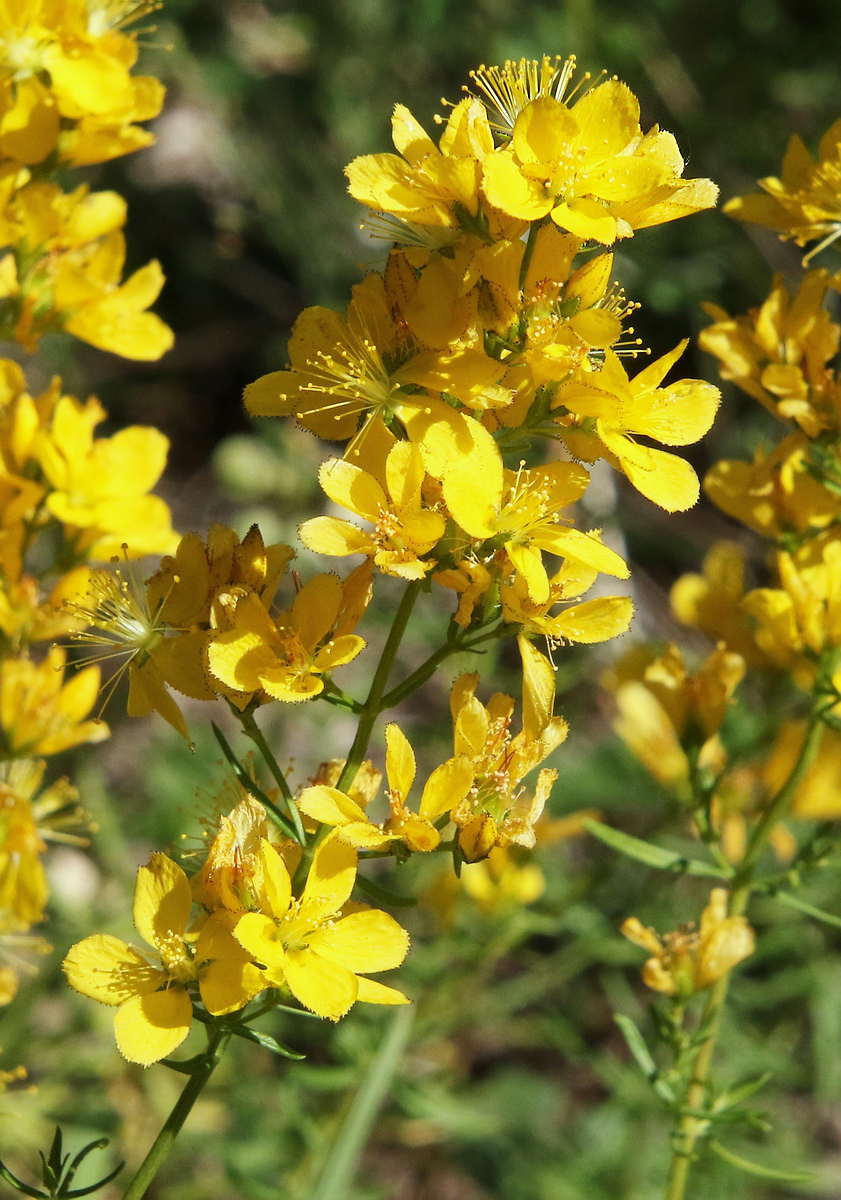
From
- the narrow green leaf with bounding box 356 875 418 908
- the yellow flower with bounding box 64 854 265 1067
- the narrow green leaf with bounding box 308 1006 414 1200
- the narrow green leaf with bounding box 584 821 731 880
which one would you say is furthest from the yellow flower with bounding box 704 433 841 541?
the narrow green leaf with bounding box 308 1006 414 1200

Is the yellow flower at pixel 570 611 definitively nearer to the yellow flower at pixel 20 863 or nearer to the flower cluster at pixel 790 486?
the flower cluster at pixel 790 486

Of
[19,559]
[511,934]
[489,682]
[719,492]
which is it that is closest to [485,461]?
[19,559]

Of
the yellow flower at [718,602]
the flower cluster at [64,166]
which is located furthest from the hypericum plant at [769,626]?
the flower cluster at [64,166]

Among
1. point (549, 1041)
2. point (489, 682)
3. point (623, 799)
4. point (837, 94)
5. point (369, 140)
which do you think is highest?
point (837, 94)

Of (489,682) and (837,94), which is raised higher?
(837,94)

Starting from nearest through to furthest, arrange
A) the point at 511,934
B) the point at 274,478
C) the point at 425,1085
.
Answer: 1. the point at 511,934
2. the point at 425,1085
3. the point at 274,478

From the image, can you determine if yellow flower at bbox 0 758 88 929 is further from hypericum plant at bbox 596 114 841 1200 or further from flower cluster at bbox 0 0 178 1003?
hypericum plant at bbox 596 114 841 1200

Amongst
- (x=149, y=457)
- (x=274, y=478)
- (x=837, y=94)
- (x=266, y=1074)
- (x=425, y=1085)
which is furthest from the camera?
(x=837, y=94)

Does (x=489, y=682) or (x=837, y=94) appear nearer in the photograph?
(x=489, y=682)

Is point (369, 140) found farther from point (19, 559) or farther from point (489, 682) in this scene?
point (19, 559)
